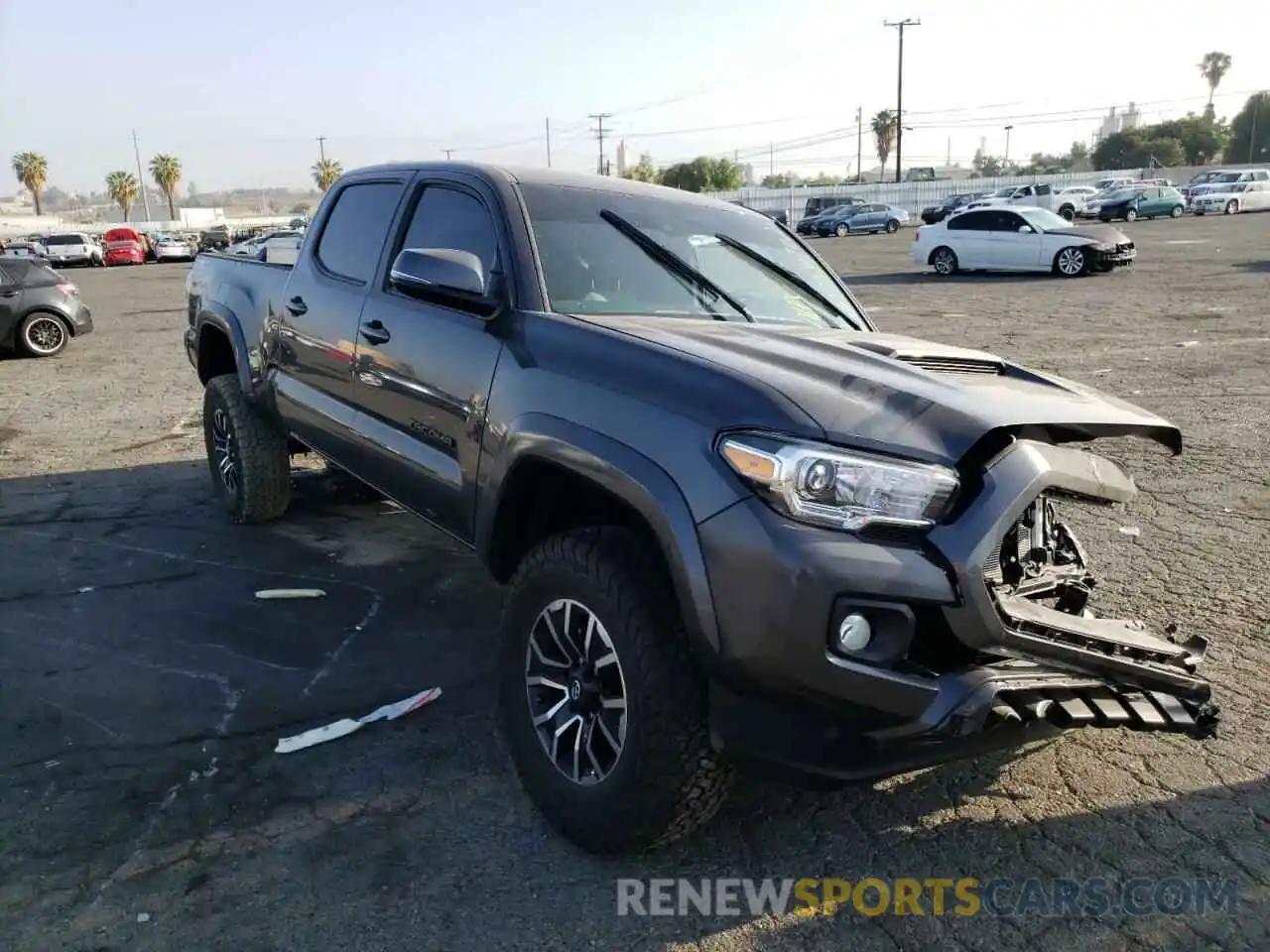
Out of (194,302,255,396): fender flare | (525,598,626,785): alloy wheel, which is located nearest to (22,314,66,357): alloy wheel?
(194,302,255,396): fender flare

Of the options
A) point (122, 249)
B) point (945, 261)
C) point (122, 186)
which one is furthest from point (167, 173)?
point (945, 261)

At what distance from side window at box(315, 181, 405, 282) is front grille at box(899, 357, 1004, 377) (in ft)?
7.78

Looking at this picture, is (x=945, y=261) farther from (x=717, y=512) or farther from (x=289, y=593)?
(x=717, y=512)

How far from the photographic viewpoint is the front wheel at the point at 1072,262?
2150 cm

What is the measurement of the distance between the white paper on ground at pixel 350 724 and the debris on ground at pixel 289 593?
1292 millimetres

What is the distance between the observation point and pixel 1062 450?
8.53ft

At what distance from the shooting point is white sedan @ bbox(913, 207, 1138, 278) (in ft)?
70.6

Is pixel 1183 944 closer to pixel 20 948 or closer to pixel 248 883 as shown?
pixel 248 883

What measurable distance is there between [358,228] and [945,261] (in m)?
21.6

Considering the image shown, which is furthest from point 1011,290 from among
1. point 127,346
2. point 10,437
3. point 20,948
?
point 20,948

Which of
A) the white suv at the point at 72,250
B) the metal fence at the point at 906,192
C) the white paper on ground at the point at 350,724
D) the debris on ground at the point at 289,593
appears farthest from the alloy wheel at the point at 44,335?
the metal fence at the point at 906,192

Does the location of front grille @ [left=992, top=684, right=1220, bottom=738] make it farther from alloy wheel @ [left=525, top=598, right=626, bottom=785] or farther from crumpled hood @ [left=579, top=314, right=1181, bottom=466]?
alloy wheel @ [left=525, top=598, right=626, bottom=785]

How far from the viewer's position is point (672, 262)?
378 cm

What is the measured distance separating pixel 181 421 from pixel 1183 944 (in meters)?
8.79
